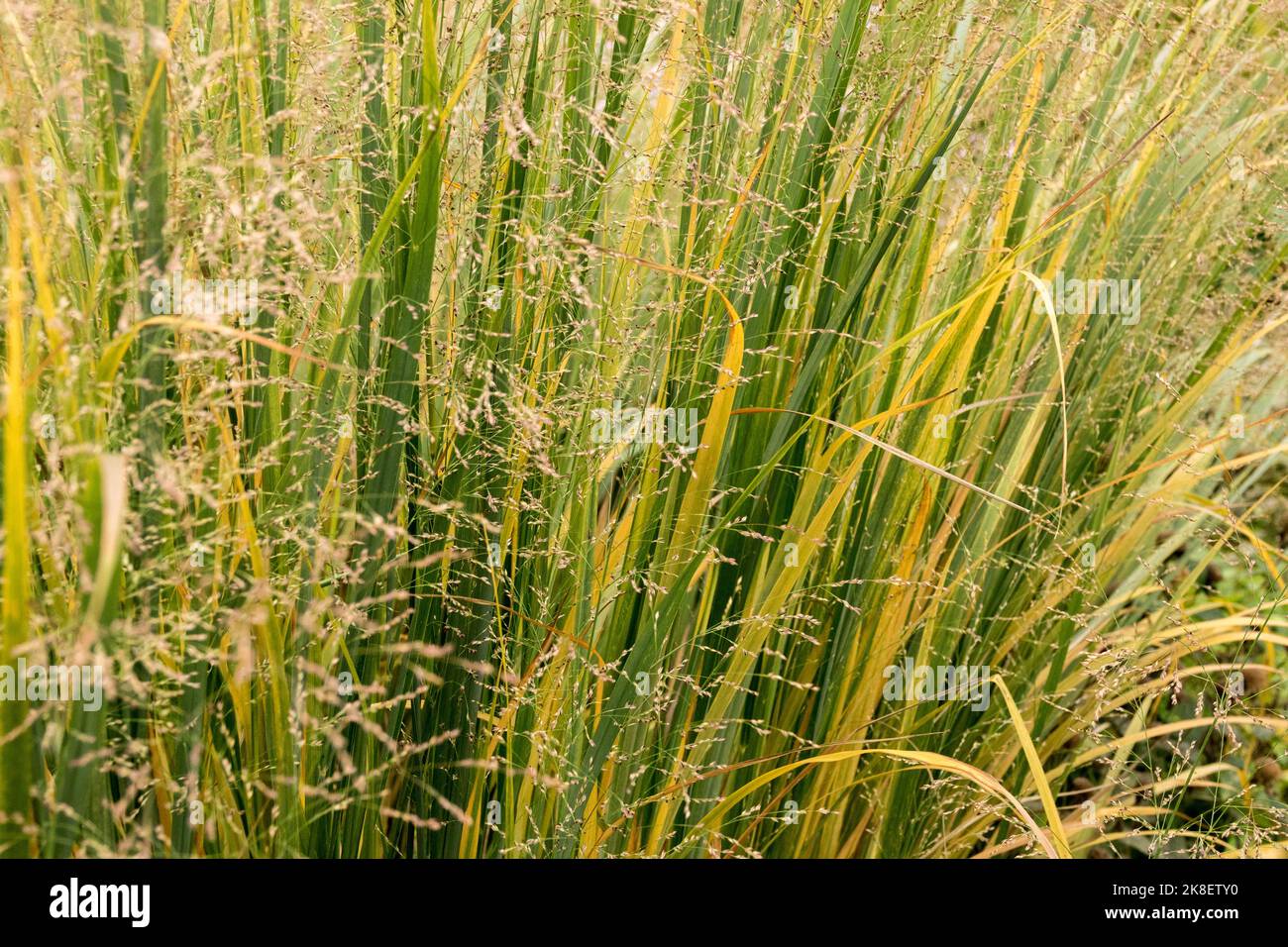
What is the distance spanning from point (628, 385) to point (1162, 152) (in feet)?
3.23

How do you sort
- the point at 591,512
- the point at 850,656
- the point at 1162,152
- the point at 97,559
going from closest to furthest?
the point at 97,559 < the point at 591,512 < the point at 850,656 < the point at 1162,152

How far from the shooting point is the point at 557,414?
0.99 m

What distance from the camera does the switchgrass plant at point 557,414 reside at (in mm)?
815

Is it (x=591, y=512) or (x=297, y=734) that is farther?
(x=591, y=512)

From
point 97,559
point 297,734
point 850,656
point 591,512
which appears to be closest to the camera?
point 97,559

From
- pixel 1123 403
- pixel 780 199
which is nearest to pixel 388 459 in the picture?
pixel 780 199

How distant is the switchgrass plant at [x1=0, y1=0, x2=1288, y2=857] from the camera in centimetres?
81

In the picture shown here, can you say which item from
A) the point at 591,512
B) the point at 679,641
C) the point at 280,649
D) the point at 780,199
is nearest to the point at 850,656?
the point at 679,641

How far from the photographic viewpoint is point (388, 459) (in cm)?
92

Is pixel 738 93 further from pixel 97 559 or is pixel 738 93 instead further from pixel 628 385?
pixel 97 559

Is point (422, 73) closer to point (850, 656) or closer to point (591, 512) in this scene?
point (591, 512)

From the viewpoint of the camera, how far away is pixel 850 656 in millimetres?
1189
